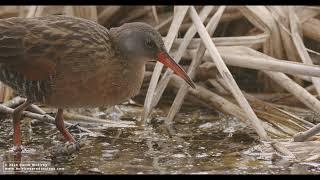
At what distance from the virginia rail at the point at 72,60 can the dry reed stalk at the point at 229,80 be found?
0.26m

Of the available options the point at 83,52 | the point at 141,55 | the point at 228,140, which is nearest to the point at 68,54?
the point at 83,52

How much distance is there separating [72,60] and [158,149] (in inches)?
26.1

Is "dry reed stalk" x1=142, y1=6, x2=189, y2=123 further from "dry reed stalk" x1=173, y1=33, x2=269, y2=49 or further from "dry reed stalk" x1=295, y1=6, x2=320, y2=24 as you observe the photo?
"dry reed stalk" x1=295, y1=6, x2=320, y2=24

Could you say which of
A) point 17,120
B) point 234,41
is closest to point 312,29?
point 234,41

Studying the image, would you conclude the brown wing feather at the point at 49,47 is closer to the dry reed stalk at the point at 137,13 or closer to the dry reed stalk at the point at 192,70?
the dry reed stalk at the point at 192,70

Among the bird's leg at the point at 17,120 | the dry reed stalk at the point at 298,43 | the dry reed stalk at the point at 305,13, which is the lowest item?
the bird's leg at the point at 17,120

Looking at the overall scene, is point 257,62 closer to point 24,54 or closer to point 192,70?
point 192,70

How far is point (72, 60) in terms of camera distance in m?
4.00

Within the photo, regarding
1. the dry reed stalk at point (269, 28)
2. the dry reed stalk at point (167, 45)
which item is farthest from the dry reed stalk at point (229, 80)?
the dry reed stalk at point (269, 28)

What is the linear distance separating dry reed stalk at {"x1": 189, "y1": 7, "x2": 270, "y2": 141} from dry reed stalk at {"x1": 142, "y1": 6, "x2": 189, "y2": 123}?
114mm

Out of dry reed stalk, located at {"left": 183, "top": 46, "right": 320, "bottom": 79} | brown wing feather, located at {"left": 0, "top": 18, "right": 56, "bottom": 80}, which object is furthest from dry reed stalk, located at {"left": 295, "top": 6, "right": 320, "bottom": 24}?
brown wing feather, located at {"left": 0, "top": 18, "right": 56, "bottom": 80}

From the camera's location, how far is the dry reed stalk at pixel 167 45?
15.3 ft
